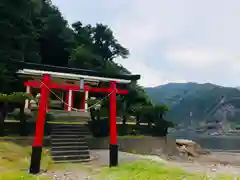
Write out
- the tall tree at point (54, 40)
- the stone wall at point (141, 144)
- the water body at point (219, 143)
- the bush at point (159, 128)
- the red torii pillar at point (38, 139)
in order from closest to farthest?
the red torii pillar at point (38, 139), the stone wall at point (141, 144), the bush at point (159, 128), the tall tree at point (54, 40), the water body at point (219, 143)

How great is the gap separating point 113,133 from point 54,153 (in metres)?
3.07

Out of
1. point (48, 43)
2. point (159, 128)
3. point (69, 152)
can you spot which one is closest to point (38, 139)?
point (69, 152)

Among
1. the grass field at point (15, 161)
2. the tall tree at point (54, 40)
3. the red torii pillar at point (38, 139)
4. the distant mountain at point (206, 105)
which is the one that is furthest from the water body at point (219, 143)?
the distant mountain at point (206, 105)

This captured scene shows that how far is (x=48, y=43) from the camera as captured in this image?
3859 cm

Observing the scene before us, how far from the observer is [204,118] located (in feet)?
469

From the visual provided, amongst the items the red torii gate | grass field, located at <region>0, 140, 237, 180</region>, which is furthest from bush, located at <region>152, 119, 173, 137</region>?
grass field, located at <region>0, 140, 237, 180</region>

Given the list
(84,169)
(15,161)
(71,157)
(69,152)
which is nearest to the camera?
(84,169)

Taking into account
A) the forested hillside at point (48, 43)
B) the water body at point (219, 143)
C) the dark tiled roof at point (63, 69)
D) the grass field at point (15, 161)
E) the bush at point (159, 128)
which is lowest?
the water body at point (219, 143)

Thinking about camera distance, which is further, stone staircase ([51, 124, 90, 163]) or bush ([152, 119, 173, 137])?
bush ([152, 119, 173, 137])

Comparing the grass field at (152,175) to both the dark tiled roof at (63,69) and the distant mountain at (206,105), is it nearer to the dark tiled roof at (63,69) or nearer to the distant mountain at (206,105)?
the dark tiled roof at (63,69)

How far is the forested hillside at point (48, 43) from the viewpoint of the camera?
82.6ft

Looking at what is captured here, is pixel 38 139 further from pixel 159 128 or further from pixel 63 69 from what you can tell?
pixel 159 128

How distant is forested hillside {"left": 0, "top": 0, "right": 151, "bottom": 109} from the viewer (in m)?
25.2

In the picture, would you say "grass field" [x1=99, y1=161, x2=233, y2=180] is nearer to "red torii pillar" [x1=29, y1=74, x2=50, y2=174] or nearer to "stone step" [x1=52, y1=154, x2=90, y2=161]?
"red torii pillar" [x1=29, y1=74, x2=50, y2=174]
